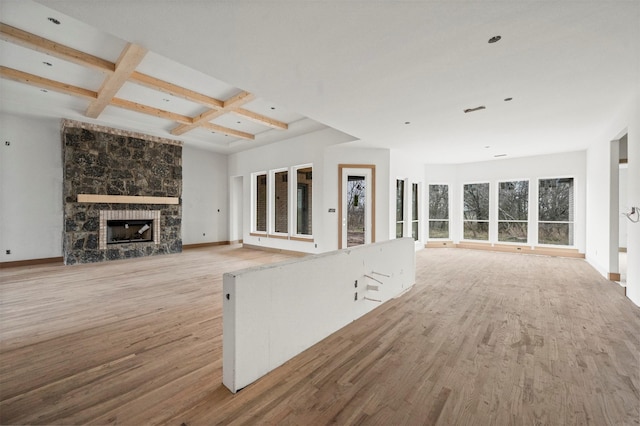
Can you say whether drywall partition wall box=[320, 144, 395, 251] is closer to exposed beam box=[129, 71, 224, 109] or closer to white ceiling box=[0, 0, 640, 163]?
white ceiling box=[0, 0, 640, 163]

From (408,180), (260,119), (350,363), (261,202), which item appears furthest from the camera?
(261,202)

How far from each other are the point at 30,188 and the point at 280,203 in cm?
559

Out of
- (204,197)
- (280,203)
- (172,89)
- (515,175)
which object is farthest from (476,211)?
(204,197)

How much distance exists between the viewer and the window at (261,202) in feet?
28.2

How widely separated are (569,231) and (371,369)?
26.6 feet

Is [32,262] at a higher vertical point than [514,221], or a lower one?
lower

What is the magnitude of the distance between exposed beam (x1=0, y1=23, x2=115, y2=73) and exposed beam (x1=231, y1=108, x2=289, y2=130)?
2052 mm

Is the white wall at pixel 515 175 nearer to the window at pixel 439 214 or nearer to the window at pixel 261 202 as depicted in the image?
the window at pixel 439 214

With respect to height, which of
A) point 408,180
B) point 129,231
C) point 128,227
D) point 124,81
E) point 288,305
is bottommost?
point 288,305

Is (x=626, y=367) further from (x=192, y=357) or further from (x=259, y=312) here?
Answer: (x=192, y=357)

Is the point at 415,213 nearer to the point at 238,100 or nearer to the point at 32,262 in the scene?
the point at 238,100

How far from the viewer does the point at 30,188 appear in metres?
6.00

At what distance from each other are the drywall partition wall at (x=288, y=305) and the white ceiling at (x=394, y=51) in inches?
76.8

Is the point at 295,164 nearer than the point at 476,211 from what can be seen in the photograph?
Yes
